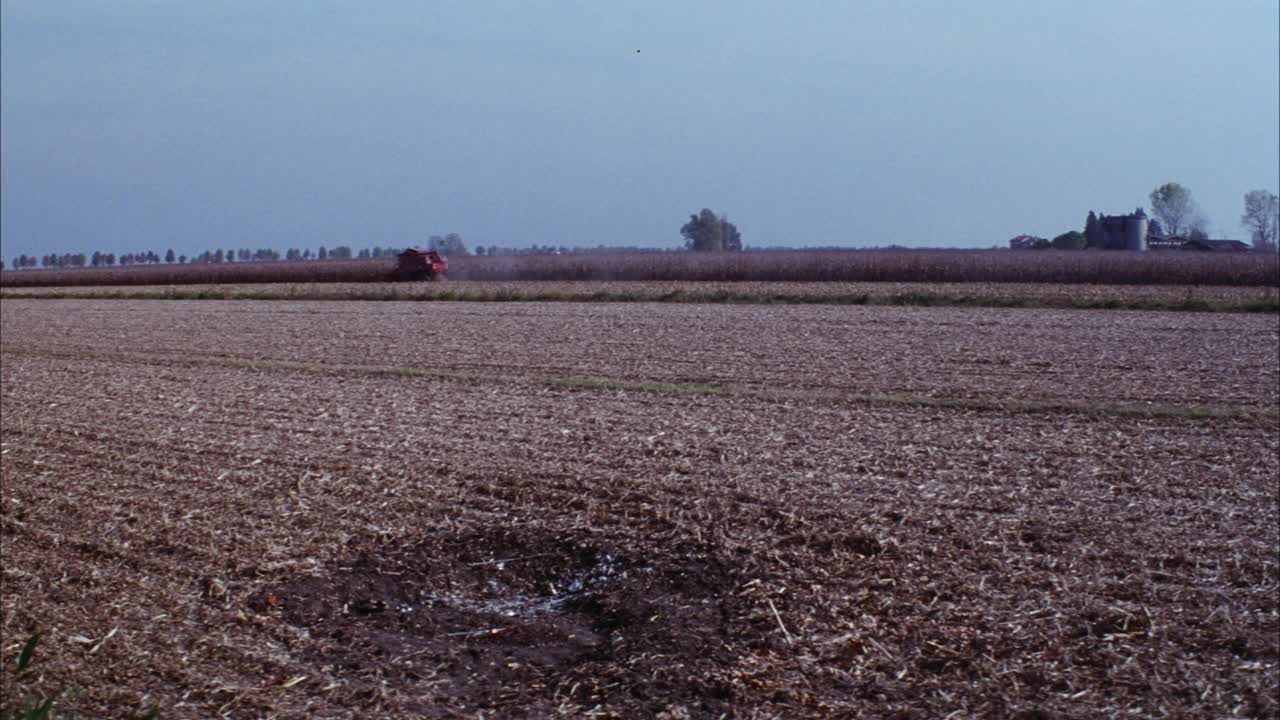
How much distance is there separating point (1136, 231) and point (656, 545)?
21.7 m

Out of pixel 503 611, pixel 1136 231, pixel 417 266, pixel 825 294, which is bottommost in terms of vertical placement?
pixel 503 611

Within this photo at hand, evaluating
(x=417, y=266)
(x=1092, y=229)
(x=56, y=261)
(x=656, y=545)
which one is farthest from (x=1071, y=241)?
(x=56, y=261)

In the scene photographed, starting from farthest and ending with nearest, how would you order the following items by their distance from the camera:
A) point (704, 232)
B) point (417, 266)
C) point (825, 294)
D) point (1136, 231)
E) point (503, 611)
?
point (704, 232) → point (417, 266) → point (825, 294) → point (1136, 231) → point (503, 611)

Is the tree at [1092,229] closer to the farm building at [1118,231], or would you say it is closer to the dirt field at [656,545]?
the farm building at [1118,231]

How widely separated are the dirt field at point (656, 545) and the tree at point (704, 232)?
50.6m

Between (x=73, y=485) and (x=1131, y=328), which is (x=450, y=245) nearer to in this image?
(x=1131, y=328)

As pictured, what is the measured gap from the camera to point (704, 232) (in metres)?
67.9

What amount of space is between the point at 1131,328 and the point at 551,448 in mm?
14694

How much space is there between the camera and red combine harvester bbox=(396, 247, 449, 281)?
164ft

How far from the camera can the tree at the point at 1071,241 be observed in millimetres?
28219

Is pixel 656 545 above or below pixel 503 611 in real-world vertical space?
above

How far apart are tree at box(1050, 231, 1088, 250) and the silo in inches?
41.3

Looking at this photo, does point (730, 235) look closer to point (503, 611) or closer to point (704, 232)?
point (704, 232)

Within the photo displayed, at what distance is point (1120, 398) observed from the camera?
1405cm
